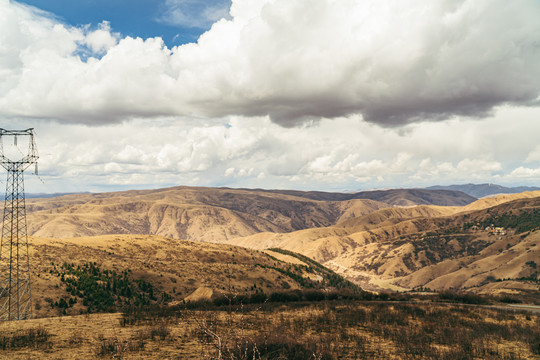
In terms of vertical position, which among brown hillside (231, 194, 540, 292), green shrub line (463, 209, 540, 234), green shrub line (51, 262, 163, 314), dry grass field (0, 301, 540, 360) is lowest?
brown hillside (231, 194, 540, 292)

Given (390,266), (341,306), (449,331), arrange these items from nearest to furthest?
(449,331) < (341,306) < (390,266)

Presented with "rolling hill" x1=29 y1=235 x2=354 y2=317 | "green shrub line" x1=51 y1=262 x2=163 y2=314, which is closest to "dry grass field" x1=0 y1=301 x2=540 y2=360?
"rolling hill" x1=29 y1=235 x2=354 y2=317

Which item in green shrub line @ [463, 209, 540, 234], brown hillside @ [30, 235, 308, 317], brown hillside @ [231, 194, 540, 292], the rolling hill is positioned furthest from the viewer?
green shrub line @ [463, 209, 540, 234]

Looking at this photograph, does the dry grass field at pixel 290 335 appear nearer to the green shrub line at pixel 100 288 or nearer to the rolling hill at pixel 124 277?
the rolling hill at pixel 124 277

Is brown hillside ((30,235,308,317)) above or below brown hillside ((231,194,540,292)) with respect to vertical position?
above

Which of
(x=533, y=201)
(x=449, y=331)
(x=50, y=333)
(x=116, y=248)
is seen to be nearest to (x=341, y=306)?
(x=449, y=331)

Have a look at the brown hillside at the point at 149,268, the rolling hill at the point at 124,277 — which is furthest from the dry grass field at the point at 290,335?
the brown hillside at the point at 149,268

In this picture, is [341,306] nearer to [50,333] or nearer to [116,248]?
[50,333]

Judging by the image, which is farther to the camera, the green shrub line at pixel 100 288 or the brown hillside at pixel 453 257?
the brown hillside at pixel 453 257

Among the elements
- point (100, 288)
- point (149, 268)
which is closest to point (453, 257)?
point (149, 268)

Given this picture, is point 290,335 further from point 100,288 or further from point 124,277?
point 124,277

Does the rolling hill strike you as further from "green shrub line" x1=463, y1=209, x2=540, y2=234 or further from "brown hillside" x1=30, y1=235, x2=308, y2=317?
"green shrub line" x1=463, y1=209, x2=540, y2=234
